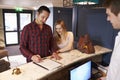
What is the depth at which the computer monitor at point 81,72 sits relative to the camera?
1.52m

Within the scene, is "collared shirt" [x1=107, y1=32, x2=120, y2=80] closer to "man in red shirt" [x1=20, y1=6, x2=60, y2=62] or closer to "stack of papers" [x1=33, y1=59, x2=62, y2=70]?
"stack of papers" [x1=33, y1=59, x2=62, y2=70]

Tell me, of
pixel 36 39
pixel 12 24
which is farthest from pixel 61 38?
pixel 12 24

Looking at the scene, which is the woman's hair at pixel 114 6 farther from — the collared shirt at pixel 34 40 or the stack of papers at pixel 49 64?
the collared shirt at pixel 34 40

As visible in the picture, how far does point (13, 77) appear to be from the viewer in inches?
54.4

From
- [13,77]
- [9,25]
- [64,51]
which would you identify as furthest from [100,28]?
[9,25]

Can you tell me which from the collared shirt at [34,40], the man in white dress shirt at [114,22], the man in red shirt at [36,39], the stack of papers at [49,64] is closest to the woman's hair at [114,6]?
the man in white dress shirt at [114,22]

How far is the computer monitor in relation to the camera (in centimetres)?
152

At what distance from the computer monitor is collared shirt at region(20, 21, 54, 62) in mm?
621

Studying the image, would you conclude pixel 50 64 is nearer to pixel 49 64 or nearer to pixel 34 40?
pixel 49 64

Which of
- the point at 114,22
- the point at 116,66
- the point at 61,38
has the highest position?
the point at 114,22

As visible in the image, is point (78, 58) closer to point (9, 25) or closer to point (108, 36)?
point (108, 36)

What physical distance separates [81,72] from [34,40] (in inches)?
29.8

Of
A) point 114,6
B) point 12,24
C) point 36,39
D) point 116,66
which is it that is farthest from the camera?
point 12,24

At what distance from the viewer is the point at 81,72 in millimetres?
1689
